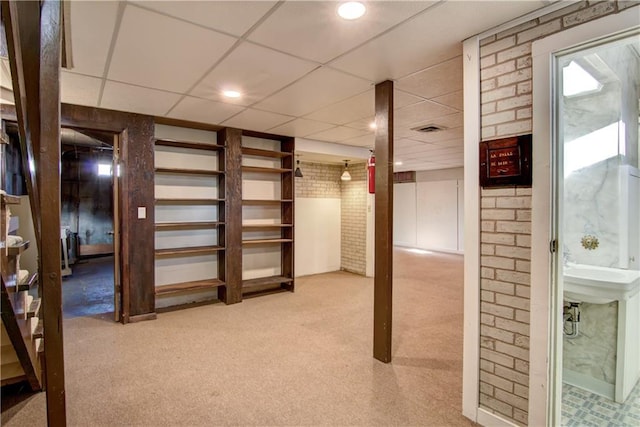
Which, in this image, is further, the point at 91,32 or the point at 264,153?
the point at 264,153

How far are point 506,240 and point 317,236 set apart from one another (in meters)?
4.63

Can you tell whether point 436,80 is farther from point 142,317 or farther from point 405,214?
point 405,214

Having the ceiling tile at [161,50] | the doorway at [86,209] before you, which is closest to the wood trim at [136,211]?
the ceiling tile at [161,50]

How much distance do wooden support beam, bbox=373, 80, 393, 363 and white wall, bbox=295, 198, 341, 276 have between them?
3441 millimetres

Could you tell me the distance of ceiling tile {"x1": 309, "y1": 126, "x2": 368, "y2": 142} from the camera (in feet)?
14.7

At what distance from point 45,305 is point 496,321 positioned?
2276 millimetres

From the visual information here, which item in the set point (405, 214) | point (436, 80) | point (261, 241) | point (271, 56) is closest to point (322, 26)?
point (271, 56)

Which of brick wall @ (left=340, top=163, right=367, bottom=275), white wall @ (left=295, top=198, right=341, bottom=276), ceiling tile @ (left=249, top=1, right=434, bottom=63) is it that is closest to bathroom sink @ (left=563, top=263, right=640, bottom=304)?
ceiling tile @ (left=249, top=1, right=434, bottom=63)

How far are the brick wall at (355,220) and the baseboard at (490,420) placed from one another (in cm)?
420

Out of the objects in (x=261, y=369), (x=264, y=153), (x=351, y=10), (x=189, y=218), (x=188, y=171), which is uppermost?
(x=351, y=10)

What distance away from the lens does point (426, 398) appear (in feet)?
7.36

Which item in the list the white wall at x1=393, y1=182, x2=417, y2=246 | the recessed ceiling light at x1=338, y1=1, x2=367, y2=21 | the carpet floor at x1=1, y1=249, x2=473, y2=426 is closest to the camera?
the recessed ceiling light at x1=338, y1=1, x2=367, y2=21

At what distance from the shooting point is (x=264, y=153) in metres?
4.89

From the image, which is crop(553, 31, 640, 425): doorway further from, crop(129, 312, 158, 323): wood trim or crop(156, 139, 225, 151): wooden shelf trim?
crop(129, 312, 158, 323): wood trim
